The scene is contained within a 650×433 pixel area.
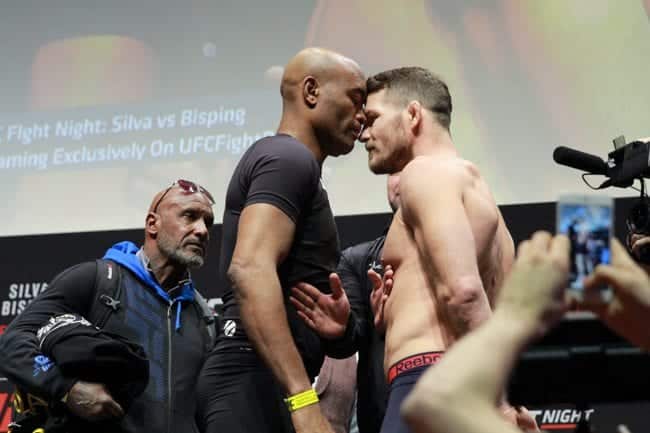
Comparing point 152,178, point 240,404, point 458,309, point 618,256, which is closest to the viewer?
point 618,256

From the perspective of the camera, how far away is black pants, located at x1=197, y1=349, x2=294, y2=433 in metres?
2.23

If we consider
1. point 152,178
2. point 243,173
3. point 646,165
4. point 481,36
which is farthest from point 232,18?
point 646,165

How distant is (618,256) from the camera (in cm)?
107

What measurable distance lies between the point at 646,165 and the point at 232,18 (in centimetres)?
328

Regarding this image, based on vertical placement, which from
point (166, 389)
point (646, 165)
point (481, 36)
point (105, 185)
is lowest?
point (166, 389)

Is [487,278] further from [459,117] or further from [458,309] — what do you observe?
[459,117]

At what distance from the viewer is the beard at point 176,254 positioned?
3479mm

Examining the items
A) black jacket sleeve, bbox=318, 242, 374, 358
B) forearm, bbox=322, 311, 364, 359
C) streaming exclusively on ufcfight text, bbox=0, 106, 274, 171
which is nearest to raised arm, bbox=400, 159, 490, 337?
forearm, bbox=322, 311, 364, 359

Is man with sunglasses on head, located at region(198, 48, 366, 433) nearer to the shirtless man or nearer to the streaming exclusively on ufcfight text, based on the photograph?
the shirtless man

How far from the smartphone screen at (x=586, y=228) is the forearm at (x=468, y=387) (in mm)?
150

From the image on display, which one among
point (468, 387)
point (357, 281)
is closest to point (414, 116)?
point (357, 281)

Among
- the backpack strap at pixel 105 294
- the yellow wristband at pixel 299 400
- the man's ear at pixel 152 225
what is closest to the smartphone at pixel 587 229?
the yellow wristband at pixel 299 400

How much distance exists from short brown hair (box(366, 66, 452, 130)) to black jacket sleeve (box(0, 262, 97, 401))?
1.13 m

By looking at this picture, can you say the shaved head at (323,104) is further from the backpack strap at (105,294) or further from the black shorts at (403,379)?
the backpack strap at (105,294)
